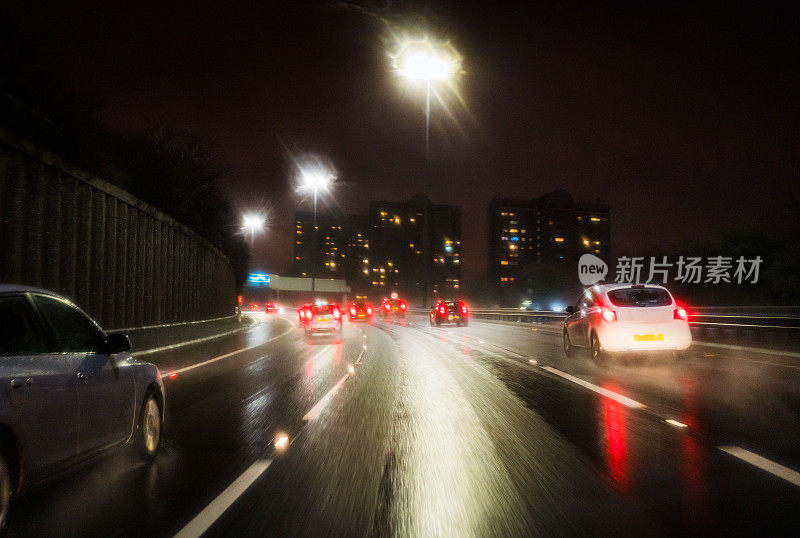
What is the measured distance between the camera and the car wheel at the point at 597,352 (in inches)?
585

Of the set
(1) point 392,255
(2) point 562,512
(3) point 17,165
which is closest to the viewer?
(2) point 562,512

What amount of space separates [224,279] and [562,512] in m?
44.3

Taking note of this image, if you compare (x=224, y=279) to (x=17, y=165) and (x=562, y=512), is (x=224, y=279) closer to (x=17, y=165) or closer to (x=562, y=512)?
(x=17, y=165)

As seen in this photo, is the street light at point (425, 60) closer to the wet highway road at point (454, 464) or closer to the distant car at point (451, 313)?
the distant car at point (451, 313)

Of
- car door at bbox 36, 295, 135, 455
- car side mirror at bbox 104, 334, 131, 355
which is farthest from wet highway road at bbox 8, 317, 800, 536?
car side mirror at bbox 104, 334, 131, 355

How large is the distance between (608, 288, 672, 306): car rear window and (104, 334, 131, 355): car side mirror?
1139 centimetres

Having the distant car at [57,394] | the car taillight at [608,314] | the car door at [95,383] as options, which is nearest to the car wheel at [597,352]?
the car taillight at [608,314]

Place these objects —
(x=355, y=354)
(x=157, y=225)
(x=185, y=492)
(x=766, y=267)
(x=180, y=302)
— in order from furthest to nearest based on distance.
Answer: (x=766, y=267) → (x=180, y=302) → (x=157, y=225) → (x=355, y=354) → (x=185, y=492)

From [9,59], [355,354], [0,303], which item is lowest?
[355,354]

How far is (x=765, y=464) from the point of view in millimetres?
5922

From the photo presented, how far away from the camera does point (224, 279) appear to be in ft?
154

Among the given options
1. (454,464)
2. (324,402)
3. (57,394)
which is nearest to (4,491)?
(57,394)

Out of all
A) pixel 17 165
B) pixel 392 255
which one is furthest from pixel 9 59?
pixel 392 255

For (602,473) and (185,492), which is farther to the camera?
(602,473)
